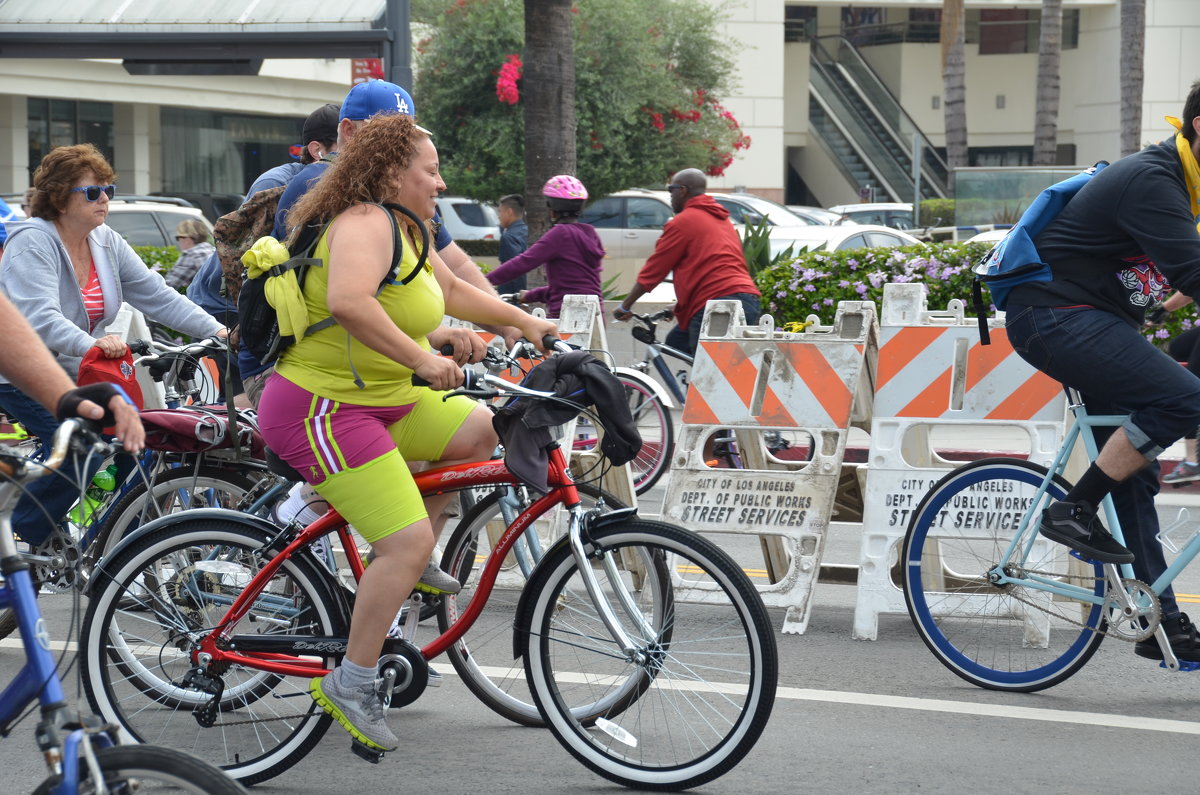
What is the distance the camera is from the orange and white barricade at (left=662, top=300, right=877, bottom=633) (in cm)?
602

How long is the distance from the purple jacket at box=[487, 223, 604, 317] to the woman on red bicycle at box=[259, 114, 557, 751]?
215 inches

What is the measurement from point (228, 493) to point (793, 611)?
2306 millimetres

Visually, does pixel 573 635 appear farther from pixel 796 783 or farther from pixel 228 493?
pixel 228 493

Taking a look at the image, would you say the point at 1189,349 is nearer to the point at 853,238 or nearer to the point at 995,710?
the point at 995,710

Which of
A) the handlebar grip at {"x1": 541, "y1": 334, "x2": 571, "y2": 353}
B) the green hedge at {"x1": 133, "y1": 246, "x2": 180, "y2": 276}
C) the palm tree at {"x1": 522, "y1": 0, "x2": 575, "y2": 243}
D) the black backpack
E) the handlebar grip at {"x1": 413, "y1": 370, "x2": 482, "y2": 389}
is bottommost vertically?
the green hedge at {"x1": 133, "y1": 246, "x2": 180, "y2": 276}

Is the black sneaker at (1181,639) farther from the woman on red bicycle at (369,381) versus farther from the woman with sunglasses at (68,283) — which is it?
the woman with sunglasses at (68,283)

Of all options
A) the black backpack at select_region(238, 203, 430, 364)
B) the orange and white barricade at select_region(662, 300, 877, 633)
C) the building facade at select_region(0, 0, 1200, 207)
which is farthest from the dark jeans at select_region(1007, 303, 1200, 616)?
the building facade at select_region(0, 0, 1200, 207)

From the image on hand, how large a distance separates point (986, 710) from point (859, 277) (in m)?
7.69

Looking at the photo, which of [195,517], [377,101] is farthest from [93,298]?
[195,517]

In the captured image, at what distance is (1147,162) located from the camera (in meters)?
4.62

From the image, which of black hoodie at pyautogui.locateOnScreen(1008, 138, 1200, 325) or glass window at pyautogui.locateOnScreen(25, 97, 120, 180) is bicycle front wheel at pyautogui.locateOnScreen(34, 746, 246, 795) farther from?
glass window at pyautogui.locateOnScreen(25, 97, 120, 180)

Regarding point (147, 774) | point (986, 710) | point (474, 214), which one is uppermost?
point (474, 214)

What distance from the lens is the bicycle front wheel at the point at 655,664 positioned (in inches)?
155

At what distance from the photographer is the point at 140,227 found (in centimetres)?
1777
